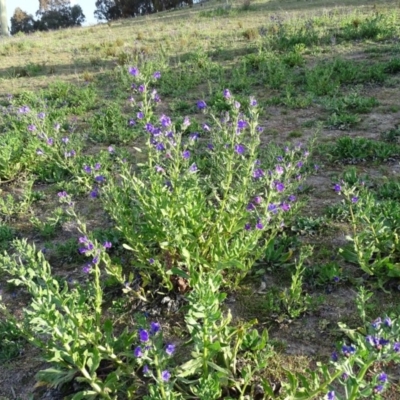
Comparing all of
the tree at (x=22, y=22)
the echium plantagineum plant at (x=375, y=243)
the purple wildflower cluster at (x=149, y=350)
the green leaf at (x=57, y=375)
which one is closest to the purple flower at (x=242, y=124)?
the echium plantagineum plant at (x=375, y=243)

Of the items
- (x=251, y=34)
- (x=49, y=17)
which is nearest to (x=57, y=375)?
(x=251, y=34)

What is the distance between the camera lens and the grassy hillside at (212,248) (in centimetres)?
229

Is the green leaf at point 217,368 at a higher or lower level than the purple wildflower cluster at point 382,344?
lower

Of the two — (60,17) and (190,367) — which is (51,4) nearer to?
(60,17)

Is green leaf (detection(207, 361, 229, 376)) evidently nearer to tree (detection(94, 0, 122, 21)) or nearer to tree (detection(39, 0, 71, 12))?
tree (detection(94, 0, 122, 21))

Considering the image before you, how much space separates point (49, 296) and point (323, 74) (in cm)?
650

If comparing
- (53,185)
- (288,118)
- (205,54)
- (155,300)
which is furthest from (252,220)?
(205,54)

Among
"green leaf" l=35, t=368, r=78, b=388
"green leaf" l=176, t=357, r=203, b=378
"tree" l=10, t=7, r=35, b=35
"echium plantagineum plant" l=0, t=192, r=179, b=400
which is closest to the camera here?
"echium plantagineum plant" l=0, t=192, r=179, b=400

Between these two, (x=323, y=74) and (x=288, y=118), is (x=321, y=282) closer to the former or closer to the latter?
(x=288, y=118)

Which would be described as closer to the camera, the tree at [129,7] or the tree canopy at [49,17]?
the tree at [129,7]

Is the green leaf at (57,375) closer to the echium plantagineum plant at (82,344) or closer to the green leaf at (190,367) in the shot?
the echium plantagineum plant at (82,344)

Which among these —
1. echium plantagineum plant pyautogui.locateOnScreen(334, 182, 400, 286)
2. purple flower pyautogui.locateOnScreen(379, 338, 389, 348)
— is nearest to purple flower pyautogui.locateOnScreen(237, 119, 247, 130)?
echium plantagineum plant pyautogui.locateOnScreen(334, 182, 400, 286)

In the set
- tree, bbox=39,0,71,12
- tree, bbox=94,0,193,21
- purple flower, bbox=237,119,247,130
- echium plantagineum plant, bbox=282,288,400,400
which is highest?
tree, bbox=39,0,71,12

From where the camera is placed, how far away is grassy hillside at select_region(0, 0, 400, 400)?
229cm
